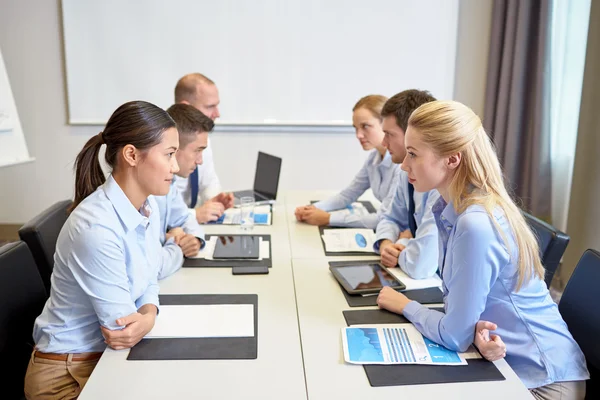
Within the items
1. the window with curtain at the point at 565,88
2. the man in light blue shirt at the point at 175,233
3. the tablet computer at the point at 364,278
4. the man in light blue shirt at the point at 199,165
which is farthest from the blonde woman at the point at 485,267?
the window with curtain at the point at 565,88

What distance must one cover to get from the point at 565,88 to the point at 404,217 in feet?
6.21

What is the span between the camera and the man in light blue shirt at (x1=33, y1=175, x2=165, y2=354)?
136 centimetres

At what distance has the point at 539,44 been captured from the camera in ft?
11.6

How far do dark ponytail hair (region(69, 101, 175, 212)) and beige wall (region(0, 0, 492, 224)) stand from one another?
2.65 meters

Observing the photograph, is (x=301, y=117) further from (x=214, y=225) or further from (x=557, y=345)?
(x=557, y=345)

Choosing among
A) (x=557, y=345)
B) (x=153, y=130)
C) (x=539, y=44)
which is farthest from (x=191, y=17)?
(x=557, y=345)

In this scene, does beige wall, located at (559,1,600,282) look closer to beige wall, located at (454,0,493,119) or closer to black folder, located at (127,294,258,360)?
beige wall, located at (454,0,493,119)

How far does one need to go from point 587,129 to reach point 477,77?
108cm

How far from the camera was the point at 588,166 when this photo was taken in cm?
320

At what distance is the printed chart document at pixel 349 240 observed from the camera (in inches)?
86.5

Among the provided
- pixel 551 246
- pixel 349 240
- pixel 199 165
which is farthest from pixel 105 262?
pixel 199 165

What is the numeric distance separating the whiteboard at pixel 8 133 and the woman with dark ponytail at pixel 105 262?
2.14 m

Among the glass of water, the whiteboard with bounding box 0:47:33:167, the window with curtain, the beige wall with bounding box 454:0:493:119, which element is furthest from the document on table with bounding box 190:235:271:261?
the beige wall with bounding box 454:0:493:119

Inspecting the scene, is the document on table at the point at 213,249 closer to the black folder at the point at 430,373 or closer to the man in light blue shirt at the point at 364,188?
the man in light blue shirt at the point at 364,188
